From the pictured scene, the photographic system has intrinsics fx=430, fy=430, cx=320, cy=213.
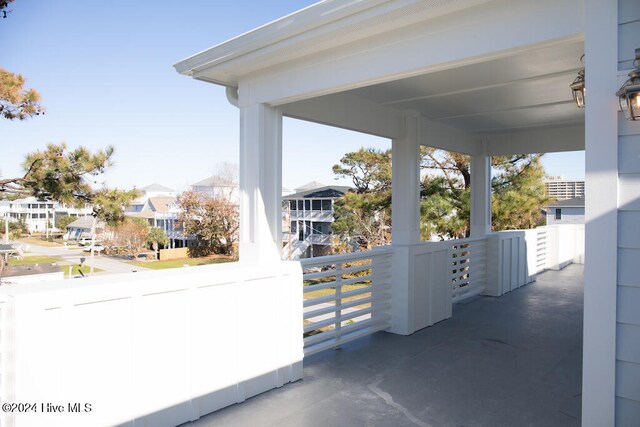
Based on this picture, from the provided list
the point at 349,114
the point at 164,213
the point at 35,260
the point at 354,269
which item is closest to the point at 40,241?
the point at 35,260

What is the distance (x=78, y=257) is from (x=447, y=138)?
20139mm

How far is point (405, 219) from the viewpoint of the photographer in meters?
5.13

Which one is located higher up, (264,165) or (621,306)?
(264,165)

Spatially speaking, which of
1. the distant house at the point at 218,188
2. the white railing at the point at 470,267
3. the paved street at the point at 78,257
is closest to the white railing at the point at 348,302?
the white railing at the point at 470,267

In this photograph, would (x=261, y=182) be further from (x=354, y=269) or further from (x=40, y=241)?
(x=40, y=241)

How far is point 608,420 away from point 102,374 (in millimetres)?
2584

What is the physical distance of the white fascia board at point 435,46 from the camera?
2152 millimetres

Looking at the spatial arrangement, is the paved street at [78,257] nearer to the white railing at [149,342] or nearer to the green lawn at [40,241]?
the green lawn at [40,241]

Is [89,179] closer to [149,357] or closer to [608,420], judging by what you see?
→ [149,357]

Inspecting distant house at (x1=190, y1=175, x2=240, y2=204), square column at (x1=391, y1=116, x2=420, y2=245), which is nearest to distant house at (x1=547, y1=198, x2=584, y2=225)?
distant house at (x1=190, y1=175, x2=240, y2=204)

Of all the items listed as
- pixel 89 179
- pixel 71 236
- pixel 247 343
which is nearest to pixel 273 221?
pixel 247 343

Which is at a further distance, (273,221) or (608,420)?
(273,221)

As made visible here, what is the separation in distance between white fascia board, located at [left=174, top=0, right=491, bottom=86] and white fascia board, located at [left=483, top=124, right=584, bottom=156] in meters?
5.12

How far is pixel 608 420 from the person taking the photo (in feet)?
6.42
